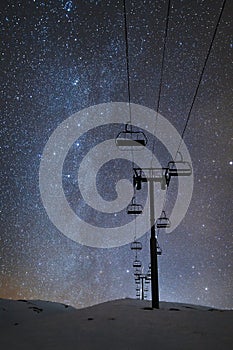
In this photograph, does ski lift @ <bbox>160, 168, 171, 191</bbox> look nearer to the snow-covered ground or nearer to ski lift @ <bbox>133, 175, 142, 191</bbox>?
ski lift @ <bbox>133, 175, 142, 191</bbox>

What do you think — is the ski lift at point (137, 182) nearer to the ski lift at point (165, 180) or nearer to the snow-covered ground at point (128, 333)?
the ski lift at point (165, 180)

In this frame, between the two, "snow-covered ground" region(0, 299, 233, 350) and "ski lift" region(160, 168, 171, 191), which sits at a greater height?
"ski lift" region(160, 168, 171, 191)

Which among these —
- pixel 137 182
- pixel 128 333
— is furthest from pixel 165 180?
pixel 128 333

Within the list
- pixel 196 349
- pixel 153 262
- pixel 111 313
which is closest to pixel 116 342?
pixel 196 349

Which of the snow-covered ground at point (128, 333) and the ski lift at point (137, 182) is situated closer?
the snow-covered ground at point (128, 333)

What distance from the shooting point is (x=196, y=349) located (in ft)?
24.6

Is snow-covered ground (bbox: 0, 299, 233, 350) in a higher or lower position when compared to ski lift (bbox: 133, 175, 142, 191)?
lower

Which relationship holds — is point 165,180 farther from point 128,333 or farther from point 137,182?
point 128,333

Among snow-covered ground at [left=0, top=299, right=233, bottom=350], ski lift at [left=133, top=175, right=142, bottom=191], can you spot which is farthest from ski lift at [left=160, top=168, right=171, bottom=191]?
snow-covered ground at [left=0, top=299, right=233, bottom=350]

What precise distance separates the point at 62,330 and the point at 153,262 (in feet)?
20.8

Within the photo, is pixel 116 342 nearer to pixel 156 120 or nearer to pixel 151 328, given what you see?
pixel 151 328

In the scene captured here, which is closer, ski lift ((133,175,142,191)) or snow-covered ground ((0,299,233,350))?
snow-covered ground ((0,299,233,350))

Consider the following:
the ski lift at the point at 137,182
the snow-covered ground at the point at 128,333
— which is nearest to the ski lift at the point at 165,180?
the ski lift at the point at 137,182

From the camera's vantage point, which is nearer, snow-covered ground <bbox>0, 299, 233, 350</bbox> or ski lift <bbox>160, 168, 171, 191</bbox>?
snow-covered ground <bbox>0, 299, 233, 350</bbox>
